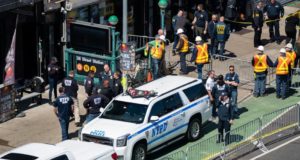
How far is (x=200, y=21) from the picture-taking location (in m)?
34.5

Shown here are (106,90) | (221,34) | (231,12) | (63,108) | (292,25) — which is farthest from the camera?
(231,12)

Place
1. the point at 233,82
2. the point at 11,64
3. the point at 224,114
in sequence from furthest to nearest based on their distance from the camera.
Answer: the point at 11,64 → the point at 233,82 → the point at 224,114

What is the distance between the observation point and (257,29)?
117 feet

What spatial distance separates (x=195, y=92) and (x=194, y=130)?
1152 millimetres

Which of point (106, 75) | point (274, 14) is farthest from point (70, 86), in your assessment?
point (274, 14)

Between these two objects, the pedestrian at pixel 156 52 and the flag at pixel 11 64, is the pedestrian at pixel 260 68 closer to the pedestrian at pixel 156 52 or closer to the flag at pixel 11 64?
the pedestrian at pixel 156 52

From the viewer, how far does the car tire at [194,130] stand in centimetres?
2508

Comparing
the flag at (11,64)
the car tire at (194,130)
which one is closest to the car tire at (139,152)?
the car tire at (194,130)

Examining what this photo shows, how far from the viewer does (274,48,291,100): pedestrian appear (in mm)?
29250

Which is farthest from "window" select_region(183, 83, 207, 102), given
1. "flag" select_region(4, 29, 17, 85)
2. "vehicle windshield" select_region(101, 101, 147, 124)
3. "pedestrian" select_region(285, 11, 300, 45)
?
"pedestrian" select_region(285, 11, 300, 45)

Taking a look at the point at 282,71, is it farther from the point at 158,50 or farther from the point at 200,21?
the point at 200,21

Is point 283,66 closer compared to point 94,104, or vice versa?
point 94,104

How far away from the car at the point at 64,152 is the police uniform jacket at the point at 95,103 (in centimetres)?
277

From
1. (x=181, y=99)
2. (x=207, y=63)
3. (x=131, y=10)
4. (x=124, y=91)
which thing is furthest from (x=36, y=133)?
(x=131, y=10)
